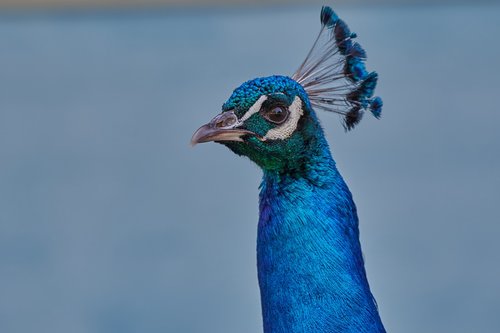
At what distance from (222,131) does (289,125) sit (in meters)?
0.12

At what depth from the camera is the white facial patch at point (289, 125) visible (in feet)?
6.55

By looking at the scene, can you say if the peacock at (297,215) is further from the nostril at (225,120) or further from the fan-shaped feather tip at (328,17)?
the fan-shaped feather tip at (328,17)

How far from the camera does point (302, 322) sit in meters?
1.97

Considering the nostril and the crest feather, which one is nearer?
the nostril

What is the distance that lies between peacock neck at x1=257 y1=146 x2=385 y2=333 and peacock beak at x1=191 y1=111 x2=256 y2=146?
0.13 meters

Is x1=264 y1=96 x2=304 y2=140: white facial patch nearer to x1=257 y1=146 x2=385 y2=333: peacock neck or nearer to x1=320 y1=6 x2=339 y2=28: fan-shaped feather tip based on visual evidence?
x1=257 y1=146 x2=385 y2=333: peacock neck

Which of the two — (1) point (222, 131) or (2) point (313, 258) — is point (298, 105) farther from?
(2) point (313, 258)

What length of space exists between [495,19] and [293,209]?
2.85 metres

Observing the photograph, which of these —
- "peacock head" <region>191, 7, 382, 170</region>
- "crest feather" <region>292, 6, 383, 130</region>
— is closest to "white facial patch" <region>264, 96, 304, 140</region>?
"peacock head" <region>191, 7, 382, 170</region>

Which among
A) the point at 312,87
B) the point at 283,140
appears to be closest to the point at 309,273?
the point at 283,140

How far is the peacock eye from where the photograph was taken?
200 centimetres

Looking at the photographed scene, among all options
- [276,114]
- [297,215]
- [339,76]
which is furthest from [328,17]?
[297,215]

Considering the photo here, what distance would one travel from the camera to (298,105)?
2.03 m

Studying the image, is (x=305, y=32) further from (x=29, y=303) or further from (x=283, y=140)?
(x=283, y=140)
